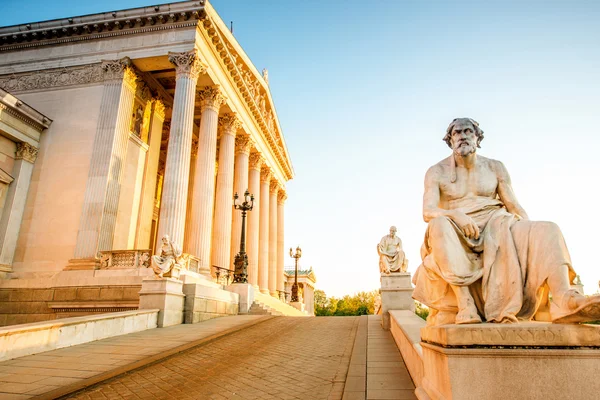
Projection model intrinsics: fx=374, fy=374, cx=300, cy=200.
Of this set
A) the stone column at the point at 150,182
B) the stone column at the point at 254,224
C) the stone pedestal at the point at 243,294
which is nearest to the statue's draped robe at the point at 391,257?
the stone pedestal at the point at 243,294

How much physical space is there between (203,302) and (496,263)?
39.8ft

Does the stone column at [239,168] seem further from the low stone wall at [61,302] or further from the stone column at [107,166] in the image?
the low stone wall at [61,302]

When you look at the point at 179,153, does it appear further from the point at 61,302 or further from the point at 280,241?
the point at 280,241

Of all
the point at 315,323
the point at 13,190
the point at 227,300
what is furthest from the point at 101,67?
the point at 315,323

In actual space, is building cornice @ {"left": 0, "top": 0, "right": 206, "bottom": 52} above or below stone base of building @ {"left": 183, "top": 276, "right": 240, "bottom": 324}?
above

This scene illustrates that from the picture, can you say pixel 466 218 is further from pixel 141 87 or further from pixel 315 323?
pixel 141 87

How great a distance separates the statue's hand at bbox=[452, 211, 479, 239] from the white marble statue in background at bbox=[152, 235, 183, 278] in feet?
36.0

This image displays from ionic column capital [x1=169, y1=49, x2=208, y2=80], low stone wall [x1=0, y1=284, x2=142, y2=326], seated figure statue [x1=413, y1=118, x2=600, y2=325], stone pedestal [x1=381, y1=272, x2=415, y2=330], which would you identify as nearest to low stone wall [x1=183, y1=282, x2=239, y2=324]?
low stone wall [x1=0, y1=284, x2=142, y2=326]

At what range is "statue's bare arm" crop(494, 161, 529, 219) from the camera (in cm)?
392

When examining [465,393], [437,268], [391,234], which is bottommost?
[465,393]

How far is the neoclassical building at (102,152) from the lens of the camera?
57.1 ft

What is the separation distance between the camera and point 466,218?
350cm

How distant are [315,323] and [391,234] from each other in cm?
410

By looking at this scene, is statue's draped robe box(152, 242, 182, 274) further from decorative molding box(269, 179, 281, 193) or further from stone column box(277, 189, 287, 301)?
decorative molding box(269, 179, 281, 193)
